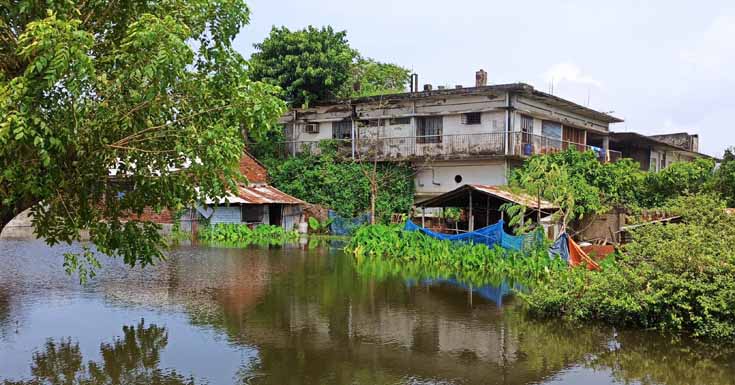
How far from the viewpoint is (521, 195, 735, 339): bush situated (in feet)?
35.6

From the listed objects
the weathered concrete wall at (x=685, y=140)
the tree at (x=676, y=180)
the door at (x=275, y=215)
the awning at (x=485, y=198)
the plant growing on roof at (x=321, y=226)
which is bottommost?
the plant growing on roof at (x=321, y=226)

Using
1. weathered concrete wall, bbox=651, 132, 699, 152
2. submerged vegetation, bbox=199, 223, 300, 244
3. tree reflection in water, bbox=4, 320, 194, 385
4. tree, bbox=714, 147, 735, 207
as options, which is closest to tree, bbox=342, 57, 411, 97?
submerged vegetation, bbox=199, 223, 300, 244

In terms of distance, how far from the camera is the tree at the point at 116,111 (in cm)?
557

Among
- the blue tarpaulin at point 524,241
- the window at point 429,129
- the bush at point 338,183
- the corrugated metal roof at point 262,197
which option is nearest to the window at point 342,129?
the bush at point 338,183

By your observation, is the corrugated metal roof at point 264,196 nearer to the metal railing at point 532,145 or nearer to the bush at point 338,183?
the bush at point 338,183

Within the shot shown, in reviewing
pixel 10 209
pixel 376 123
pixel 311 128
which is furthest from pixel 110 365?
pixel 311 128

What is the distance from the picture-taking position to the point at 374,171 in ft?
101

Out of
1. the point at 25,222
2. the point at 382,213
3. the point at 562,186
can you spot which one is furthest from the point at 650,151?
the point at 25,222

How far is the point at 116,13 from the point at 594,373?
8.02 metres

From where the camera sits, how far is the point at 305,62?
3438cm

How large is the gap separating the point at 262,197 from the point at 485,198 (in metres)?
12.0

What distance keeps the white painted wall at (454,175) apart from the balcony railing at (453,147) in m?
0.78

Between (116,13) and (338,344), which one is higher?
(116,13)

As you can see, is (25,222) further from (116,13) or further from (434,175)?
(116,13)
